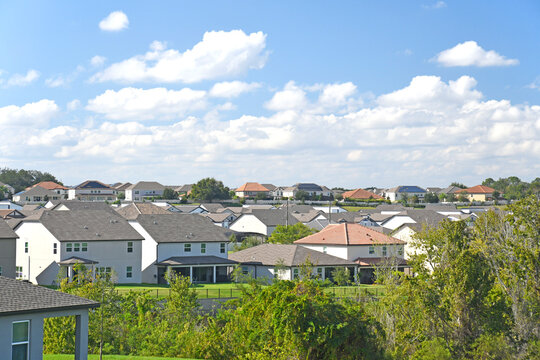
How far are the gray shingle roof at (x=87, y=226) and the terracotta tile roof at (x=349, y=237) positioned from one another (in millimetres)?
19325

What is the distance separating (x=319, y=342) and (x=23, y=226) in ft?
164

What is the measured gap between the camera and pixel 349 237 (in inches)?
2825

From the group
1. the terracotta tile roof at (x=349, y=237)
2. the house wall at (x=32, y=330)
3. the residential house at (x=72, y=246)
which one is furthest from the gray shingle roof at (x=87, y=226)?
the house wall at (x=32, y=330)

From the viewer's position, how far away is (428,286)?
2770 cm

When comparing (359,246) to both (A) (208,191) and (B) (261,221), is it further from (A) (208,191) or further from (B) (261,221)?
(A) (208,191)

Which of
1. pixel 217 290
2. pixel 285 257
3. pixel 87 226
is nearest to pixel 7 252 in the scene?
pixel 87 226

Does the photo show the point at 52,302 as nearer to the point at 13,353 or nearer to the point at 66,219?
the point at 13,353

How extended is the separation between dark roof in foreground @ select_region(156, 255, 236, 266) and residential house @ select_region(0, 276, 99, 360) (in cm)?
4230

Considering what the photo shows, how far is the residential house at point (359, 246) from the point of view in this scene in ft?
224

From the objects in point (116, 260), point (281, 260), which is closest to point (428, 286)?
point (281, 260)

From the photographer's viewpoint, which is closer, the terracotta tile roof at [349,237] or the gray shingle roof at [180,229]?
the gray shingle roof at [180,229]

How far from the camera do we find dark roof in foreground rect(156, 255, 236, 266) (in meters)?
63.9

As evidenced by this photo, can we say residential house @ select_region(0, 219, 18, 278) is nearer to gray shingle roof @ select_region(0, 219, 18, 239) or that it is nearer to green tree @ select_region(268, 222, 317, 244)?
gray shingle roof @ select_region(0, 219, 18, 239)

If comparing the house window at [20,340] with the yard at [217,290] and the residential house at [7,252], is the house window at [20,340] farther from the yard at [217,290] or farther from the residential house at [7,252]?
the residential house at [7,252]
